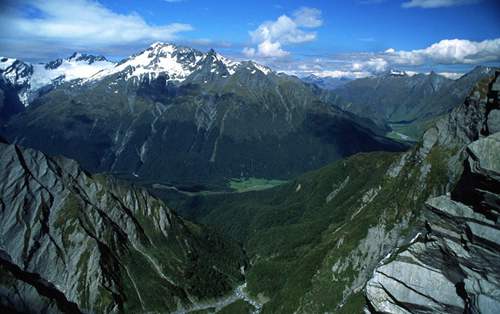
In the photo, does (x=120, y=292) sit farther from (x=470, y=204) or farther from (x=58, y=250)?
(x=470, y=204)

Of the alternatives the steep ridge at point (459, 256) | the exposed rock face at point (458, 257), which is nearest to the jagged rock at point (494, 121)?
the steep ridge at point (459, 256)

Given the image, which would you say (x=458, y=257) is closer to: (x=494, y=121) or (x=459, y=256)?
(x=459, y=256)

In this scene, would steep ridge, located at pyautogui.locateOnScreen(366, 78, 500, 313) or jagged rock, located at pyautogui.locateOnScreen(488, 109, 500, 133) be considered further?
jagged rock, located at pyautogui.locateOnScreen(488, 109, 500, 133)

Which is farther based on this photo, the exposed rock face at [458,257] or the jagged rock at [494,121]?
the jagged rock at [494,121]

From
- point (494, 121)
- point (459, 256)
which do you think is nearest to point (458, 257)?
point (459, 256)

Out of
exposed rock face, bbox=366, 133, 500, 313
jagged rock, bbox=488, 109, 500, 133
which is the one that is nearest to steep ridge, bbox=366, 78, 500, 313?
exposed rock face, bbox=366, 133, 500, 313

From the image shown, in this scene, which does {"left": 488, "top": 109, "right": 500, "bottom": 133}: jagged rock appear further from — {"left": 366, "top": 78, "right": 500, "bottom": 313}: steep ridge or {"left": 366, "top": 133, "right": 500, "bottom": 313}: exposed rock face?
{"left": 366, "top": 133, "right": 500, "bottom": 313}: exposed rock face

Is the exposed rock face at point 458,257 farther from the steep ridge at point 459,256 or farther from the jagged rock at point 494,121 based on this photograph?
the jagged rock at point 494,121

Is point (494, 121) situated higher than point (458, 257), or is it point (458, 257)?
point (494, 121)
